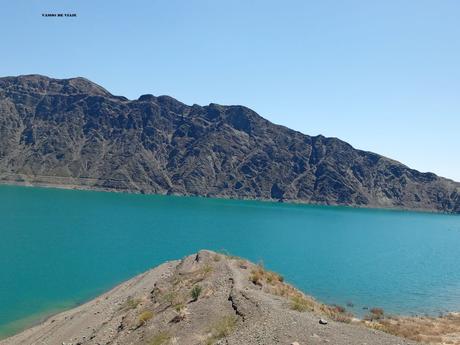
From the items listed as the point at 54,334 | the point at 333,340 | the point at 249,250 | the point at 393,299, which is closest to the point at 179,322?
the point at 333,340

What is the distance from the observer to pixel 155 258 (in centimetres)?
7294

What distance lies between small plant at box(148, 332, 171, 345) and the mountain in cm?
6

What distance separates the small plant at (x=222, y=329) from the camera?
22089 mm

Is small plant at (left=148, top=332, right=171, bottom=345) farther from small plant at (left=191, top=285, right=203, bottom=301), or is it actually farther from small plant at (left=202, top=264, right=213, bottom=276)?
small plant at (left=202, top=264, right=213, bottom=276)

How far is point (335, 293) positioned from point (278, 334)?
122ft

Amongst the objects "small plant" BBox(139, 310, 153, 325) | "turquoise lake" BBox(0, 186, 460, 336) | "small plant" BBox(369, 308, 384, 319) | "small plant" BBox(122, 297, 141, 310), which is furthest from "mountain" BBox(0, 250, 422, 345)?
"turquoise lake" BBox(0, 186, 460, 336)

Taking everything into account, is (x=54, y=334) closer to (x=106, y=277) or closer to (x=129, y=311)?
(x=129, y=311)

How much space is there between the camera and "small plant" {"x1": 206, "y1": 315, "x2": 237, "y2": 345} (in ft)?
72.5

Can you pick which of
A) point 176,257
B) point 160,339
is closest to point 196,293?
point 160,339

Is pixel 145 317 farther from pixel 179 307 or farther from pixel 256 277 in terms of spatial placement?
pixel 256 277

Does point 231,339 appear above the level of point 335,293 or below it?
above

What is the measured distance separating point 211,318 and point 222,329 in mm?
2654

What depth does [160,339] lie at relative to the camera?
2369 centimetres

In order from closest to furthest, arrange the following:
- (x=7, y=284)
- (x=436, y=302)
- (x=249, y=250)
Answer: (x=7, y=284)
(x=436, y=302)
(x=249, y=250)
